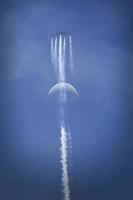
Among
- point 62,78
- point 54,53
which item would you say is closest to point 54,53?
point 54,53

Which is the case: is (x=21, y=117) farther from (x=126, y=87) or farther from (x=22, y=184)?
(x=126, y=87)

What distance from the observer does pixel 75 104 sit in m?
1.52

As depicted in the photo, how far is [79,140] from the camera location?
1.51 metres

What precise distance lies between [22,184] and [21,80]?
1.42ft

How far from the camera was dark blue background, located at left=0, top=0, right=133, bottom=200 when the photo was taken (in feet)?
4.85

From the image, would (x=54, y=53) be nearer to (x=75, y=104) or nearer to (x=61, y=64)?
(x=61, y=64)

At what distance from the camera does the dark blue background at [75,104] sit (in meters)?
1.48

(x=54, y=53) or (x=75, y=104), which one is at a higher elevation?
(x=54, y=53)

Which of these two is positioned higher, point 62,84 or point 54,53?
point 54,53

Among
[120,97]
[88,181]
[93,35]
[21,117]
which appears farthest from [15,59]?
[88,181]

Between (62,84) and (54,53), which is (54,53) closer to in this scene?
(54,53)

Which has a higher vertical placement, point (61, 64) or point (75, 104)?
point (61, 64)

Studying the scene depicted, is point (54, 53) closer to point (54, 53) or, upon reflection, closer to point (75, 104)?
point (54, 53)

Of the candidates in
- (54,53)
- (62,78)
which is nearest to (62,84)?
(62,78)
